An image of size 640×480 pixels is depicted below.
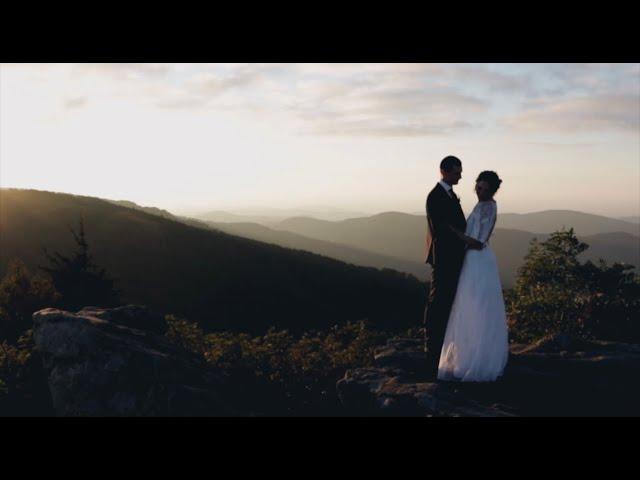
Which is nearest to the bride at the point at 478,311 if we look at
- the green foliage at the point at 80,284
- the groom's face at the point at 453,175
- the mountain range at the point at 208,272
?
the groom's face at the point at 453,175

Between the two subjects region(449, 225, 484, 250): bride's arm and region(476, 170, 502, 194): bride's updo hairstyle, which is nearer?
region(476, 170, 502, 194): bride's updo hairstyle

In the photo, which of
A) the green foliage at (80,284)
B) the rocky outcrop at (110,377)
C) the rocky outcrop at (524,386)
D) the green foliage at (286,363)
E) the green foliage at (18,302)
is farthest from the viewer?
the green foliage at (80,284)

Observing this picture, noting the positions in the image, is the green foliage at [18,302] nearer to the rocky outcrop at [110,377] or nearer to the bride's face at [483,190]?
the rocky outcrop at [110,377]

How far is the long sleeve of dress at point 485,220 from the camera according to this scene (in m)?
8.68

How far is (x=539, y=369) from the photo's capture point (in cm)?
968

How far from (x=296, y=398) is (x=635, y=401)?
6230 millimetres

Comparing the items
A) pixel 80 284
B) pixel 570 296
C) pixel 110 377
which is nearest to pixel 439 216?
pixel 110 377

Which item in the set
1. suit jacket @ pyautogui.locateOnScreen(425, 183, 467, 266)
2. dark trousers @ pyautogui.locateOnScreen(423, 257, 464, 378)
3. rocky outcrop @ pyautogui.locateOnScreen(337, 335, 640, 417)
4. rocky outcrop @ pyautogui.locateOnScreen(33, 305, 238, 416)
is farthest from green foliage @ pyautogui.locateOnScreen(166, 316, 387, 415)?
suit jacket @ pyautogui.locateOnScreen(425, 183, 467, 266)

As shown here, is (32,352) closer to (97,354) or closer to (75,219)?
(97,354)

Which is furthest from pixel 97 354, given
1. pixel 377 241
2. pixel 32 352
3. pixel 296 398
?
pixel 377 241

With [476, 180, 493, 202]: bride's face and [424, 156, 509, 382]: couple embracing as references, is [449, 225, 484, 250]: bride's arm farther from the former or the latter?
[476, 180, 493, 202]: bride's face

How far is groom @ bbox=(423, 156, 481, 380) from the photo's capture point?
8.85 metres

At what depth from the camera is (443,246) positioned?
9023 mm
